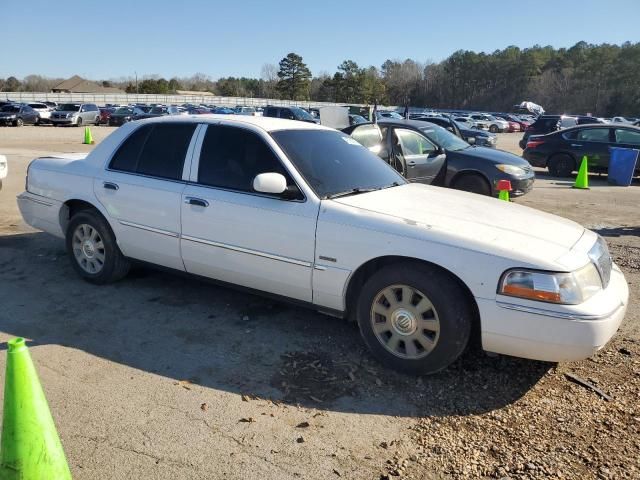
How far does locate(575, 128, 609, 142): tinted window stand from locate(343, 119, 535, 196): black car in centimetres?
603

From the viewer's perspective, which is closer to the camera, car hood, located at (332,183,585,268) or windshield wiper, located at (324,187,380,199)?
car hood, located at (332,183,585,268)

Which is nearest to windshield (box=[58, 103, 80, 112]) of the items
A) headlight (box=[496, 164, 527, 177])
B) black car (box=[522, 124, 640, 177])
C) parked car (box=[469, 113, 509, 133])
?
parked car (box=[469, 113, 509, 133])

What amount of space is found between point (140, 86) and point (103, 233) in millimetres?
107910

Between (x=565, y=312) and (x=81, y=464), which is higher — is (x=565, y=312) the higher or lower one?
the higher one

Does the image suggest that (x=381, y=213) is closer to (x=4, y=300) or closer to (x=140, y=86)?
(x=4, y=300)

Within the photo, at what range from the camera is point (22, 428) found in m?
2.21

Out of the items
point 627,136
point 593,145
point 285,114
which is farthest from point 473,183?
point 285,114

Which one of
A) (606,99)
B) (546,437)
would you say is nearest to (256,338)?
(546,437)

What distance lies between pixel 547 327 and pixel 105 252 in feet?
12.7

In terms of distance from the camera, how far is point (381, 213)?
145 inches

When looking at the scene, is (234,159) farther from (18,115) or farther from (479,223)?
(18,115)

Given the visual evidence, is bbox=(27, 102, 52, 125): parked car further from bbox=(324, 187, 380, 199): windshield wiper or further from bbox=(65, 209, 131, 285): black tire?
bbox=(324, 187, 380, 199): windshield wiper

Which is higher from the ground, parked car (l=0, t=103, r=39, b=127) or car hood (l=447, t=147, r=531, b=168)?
parked car (l=0, t=103, r=39, b=127)

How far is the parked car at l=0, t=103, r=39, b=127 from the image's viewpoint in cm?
3459
